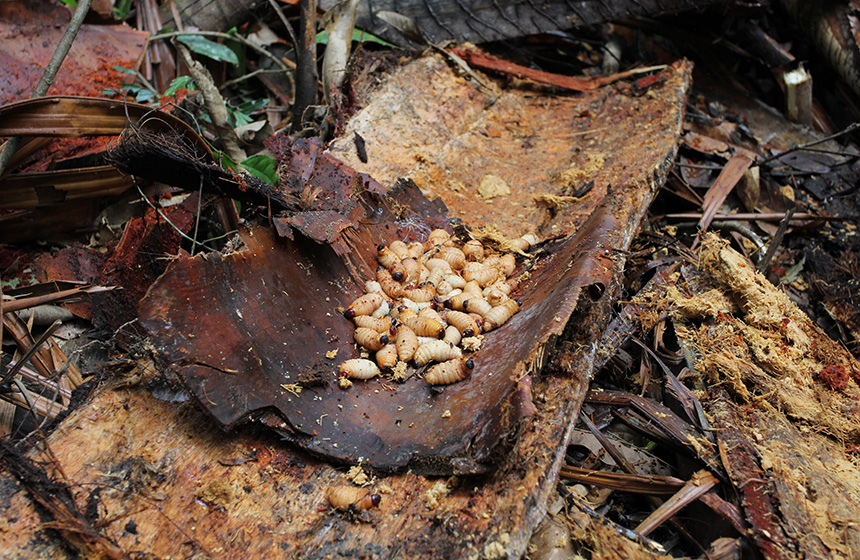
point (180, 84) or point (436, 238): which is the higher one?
point (180, 84)

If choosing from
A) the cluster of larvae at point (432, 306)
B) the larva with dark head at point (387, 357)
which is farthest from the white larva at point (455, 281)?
the larva with dark head at point (387, 357)

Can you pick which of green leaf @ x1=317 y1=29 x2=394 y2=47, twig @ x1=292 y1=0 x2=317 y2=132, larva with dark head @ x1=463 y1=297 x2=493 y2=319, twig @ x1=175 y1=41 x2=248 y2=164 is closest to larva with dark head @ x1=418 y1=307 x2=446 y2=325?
larva with dark head @ x1=463 y1=297 x2=493 y2=319

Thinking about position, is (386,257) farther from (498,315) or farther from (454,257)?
(498,315)

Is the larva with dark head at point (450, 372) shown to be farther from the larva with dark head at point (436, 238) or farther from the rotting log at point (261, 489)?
the larva with dark head at point (436, 238)

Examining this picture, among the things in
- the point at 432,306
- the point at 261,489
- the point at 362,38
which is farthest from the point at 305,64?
the point at 261,489

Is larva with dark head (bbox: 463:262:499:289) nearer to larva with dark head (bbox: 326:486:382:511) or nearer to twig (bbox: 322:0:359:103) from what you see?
larva with dark head (bbox: 326:486:382:511)

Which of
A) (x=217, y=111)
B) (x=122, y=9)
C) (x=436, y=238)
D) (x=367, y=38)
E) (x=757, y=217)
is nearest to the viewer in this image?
(x=436, y=238)

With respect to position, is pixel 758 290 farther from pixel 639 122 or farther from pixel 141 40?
pixel 141 40
